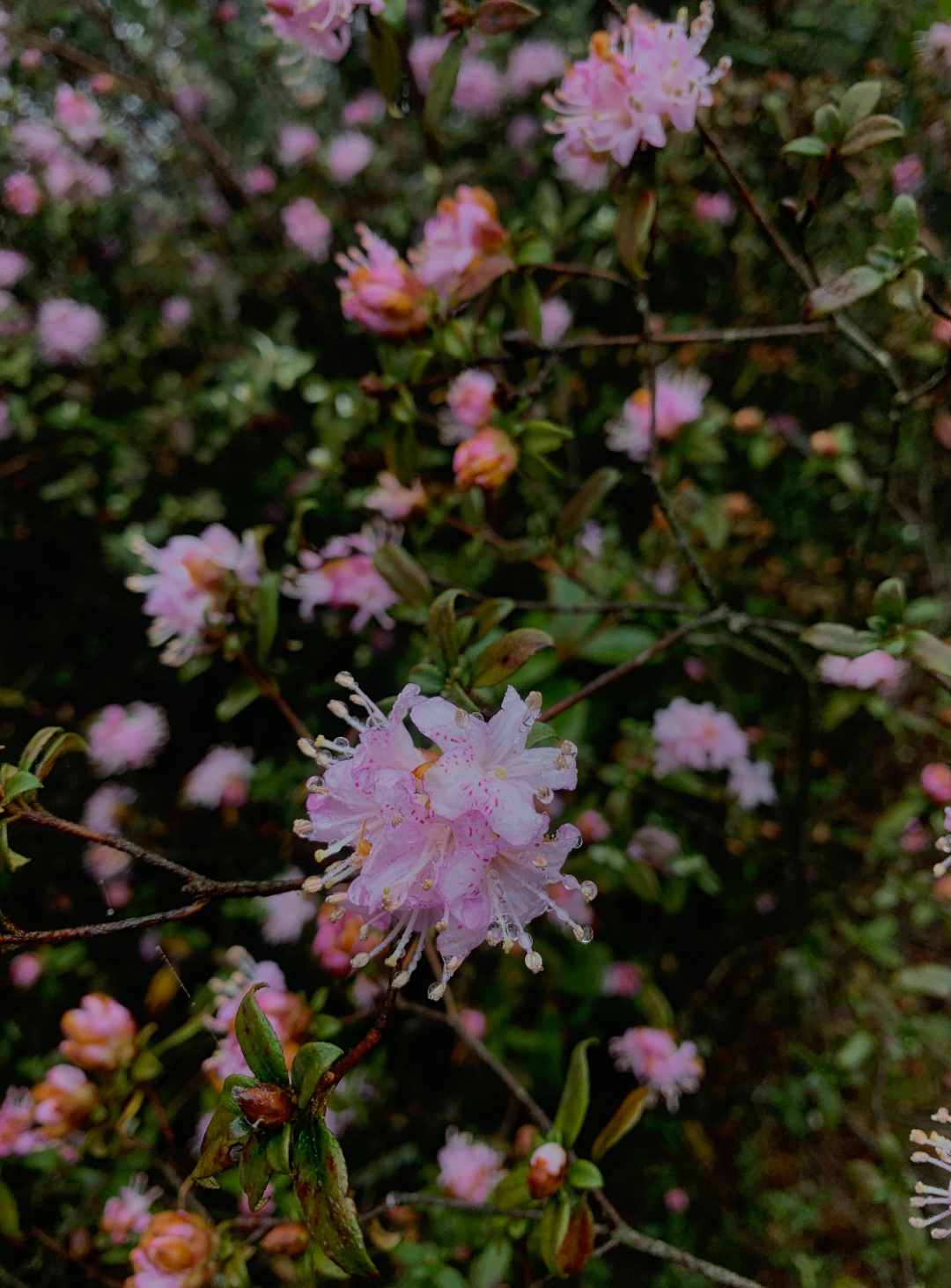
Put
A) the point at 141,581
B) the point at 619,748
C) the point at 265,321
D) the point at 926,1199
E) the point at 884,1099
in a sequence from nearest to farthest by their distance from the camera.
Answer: the point at 926,1199
the point at 141,581
the point at 619,748
the point at 884,1099
the point at 265,321

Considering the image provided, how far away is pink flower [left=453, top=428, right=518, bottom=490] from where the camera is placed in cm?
104

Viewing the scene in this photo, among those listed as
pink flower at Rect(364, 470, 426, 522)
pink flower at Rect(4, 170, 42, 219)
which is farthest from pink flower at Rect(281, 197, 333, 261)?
pink flower at Rect(364, 470, 426, 522)

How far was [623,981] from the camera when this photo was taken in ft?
5.80

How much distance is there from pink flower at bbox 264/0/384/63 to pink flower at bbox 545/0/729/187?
25 centimetres

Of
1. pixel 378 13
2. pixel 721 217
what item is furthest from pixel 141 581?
pixel 721 217

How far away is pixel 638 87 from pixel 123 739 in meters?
1.54

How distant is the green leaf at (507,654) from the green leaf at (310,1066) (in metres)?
0.36

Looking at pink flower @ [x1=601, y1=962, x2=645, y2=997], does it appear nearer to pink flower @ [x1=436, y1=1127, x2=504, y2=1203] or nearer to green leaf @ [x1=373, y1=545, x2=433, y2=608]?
pink flower @ [x1=436, y1=1127, x2=504, y2=1203]

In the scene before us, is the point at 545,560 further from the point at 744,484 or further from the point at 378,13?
the point at 744,484

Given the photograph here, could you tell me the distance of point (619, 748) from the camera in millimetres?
1683

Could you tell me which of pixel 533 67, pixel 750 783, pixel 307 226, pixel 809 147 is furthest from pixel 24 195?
pixel 750 783

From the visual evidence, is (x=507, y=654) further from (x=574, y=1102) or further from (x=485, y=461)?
(x=574, y=1102)

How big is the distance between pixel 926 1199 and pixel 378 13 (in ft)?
4.47

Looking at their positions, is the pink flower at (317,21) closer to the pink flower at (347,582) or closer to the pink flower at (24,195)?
the pink flower at (347,582)
